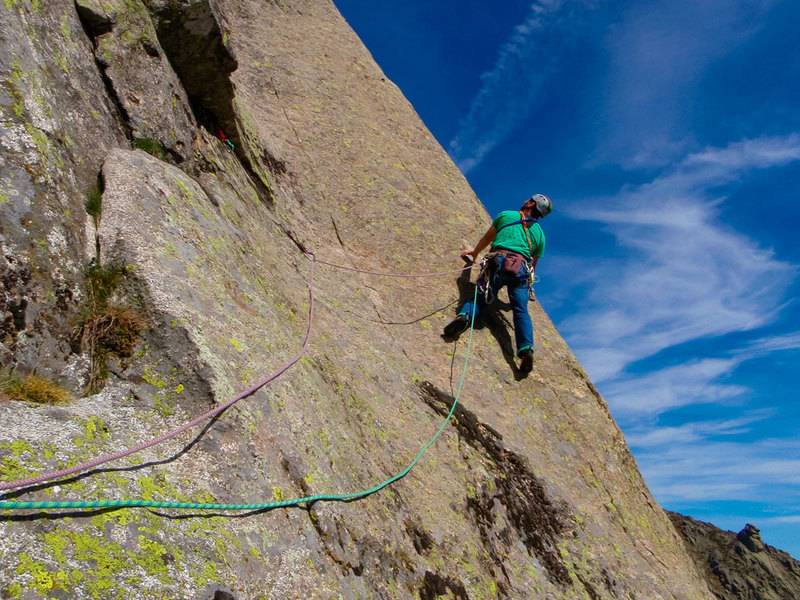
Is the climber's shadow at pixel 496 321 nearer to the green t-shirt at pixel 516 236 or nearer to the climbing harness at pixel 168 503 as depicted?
the green t-shirt at pixel 516 236

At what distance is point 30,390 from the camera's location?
12.5ft

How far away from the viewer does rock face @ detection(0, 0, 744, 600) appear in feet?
11.7

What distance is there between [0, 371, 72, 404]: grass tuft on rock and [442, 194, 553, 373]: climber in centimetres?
656

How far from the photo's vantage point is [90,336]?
443cm

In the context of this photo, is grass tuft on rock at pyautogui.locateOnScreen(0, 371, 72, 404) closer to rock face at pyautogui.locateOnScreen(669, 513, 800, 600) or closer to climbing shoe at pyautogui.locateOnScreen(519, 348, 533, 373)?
climbing shoe at pyautogui.locateOnScreen(519, 348, 533, 373)

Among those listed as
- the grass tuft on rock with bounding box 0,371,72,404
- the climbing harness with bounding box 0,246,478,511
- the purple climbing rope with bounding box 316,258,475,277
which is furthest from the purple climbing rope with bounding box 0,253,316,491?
the purple climbing rope with bounding box 316,258,475,277

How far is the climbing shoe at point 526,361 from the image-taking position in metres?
9.36

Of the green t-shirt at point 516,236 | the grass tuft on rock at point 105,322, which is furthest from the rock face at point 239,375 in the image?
the green t-shirt at point 516,236

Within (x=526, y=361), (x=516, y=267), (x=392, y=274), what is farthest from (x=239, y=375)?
(x=516, y=267)

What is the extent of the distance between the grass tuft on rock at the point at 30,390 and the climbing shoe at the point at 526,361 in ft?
22.9

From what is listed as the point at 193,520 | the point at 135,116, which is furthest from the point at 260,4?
the point at 193,520

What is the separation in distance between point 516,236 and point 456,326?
2.10 m

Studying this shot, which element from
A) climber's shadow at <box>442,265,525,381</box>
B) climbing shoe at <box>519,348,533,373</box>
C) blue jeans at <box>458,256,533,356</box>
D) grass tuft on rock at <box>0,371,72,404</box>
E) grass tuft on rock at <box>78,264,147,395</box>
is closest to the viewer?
grass tuft on rock at <box>0,371,72,404</box>

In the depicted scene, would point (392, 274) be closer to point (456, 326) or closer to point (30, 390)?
point (456, 326)
